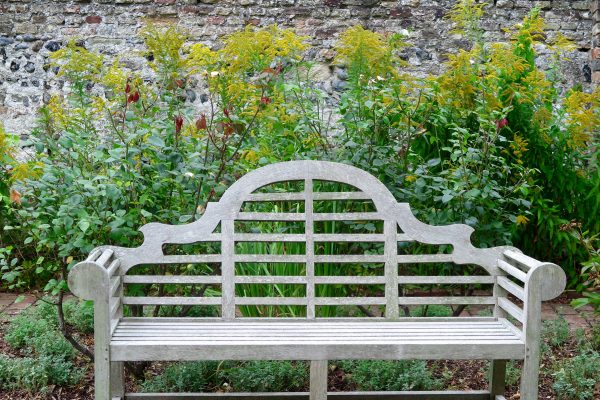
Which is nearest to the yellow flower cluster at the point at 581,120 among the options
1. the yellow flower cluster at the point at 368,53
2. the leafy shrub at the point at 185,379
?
the yellow flower cluster at the point at 368,53

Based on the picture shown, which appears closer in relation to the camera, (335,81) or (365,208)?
(365,208)

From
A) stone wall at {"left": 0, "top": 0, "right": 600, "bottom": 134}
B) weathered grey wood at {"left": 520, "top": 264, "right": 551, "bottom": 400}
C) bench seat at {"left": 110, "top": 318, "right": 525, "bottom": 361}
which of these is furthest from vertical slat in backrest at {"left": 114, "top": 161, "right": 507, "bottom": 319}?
stone wall at {"left": 0, "top": 0, "right": 600, "bottom": 134}

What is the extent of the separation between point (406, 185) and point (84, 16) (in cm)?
481

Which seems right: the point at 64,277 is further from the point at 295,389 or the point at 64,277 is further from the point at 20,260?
the point at 20,260

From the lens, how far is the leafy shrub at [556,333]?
4348mm

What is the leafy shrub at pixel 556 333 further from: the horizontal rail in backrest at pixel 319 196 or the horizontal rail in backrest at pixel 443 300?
the horizontal rail in backrest at pixel 319 196

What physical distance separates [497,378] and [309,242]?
1.03 m

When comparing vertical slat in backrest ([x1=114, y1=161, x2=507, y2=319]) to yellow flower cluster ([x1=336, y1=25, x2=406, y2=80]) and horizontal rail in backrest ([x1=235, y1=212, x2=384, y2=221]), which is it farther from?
yellow flower cluster ([x1=336, y1=25, x2=406, y2=80])

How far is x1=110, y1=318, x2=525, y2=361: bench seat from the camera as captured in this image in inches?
116

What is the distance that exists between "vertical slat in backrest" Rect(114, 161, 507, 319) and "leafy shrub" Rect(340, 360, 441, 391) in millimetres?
512

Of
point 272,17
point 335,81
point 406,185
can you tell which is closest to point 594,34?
point 335,81

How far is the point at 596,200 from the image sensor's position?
538 centimetres

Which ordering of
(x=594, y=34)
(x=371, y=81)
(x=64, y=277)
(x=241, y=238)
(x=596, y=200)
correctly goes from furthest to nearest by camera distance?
(x=594, y=34)
(x=596, y=200)
(x=371, y=81)
(x=64, y=277)
(x=241, y=238)

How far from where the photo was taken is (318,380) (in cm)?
300
